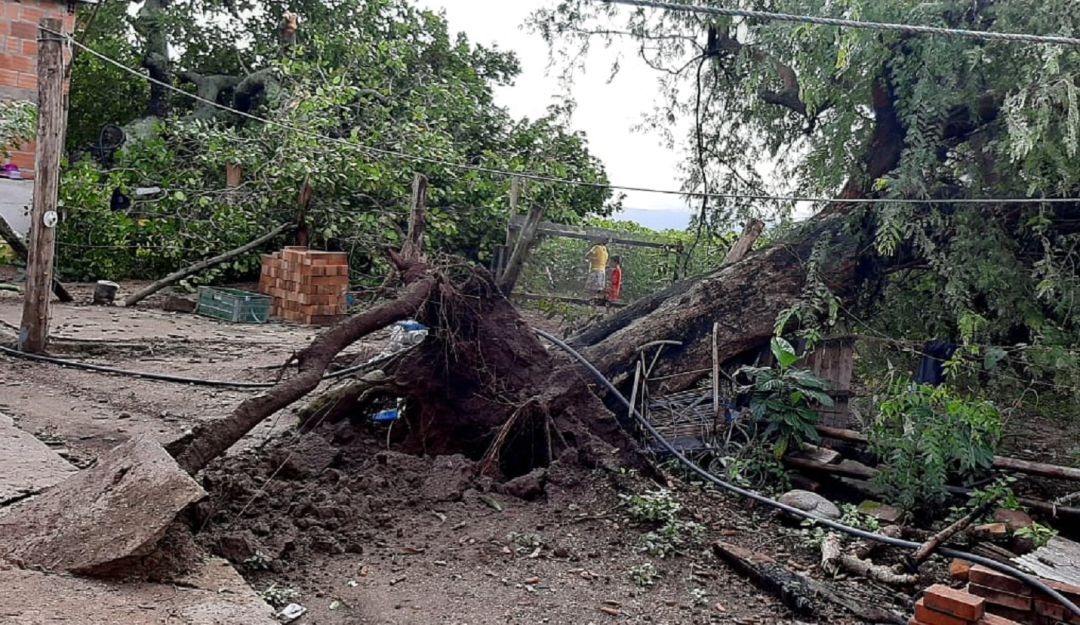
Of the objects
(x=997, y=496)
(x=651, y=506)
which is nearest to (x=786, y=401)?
(x=997, y=496)

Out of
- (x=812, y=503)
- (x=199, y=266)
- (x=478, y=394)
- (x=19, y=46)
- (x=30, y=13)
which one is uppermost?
(x=30, y=13)

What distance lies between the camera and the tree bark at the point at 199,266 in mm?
11963

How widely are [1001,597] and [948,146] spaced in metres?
4.60

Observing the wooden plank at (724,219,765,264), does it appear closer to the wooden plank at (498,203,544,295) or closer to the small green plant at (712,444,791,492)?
the small green plant at (712,444,791,492)

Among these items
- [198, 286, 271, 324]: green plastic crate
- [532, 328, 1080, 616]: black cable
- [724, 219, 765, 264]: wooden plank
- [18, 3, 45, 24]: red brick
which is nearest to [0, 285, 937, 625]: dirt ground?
[532, 328, 1080, 616]: black cable

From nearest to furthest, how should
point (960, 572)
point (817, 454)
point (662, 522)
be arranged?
point (960, 572) → point (662, 522) → point (817, 454)

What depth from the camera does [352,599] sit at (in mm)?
4133

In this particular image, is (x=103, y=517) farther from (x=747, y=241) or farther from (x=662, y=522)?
(x=747, y=241)

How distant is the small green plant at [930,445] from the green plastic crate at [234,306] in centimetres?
810

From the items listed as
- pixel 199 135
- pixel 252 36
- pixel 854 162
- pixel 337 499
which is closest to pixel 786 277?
pixel 854 162

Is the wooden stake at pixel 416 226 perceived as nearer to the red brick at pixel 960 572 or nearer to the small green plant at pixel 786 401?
the small green plant at pixel 786 401

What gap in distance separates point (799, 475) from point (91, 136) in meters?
16.7

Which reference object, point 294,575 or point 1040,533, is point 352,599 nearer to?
point 294,575

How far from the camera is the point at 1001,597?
13.6 ft
